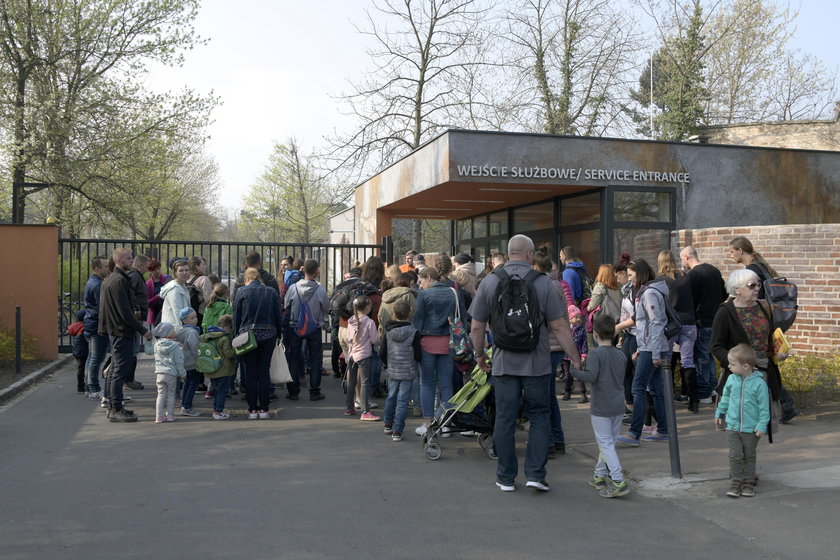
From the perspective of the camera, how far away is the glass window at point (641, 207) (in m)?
13.6

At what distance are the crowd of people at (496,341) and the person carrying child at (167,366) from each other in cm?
2

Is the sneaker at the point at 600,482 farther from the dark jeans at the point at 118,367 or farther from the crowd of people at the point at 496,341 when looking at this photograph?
the dark jeans at the point at 118,367

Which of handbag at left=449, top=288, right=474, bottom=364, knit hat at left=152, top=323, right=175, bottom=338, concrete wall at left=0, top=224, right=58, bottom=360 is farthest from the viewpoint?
concrete wall at left=0, top=224, right=58, bottom=360

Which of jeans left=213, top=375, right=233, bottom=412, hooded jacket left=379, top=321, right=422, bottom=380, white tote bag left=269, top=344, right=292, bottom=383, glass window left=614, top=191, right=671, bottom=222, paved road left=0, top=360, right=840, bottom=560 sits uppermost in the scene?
glass window left=614, top=191, right=671, bottom=222

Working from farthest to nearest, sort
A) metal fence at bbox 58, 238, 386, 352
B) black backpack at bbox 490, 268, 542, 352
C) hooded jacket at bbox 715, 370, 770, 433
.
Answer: metal fence at bbox 58, 238, 386, 352 < black backpack at bbox 490, 268, 542, 352 < hooded jacket at bbox 715, 370, 770, 433

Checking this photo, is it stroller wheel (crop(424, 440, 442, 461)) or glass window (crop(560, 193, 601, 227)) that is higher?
glass window (crop(560, 193, 601, 227))

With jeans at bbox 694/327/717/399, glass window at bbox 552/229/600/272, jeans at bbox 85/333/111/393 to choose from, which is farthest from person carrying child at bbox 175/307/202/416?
glass window at bbox 552/229/600/272

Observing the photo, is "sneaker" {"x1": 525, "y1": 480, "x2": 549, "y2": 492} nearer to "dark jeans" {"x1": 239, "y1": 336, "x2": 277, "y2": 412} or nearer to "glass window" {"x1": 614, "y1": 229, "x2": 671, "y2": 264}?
"dark jeans" {"x1": 239, "y1": 336, "x2": 277, "y2": 412}

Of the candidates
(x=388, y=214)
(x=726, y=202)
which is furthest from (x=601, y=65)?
(x=726, y=202)

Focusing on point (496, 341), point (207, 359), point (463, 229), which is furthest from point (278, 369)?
point (463, 229)

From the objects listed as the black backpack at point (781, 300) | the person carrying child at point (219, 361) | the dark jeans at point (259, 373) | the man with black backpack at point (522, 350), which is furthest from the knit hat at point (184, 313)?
the black backpack at point (781, 300)

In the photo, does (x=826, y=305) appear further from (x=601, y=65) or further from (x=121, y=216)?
(x=601, y=65)

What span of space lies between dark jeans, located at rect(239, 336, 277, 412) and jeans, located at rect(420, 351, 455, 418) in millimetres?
1978

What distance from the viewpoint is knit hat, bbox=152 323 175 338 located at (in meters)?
8.09
